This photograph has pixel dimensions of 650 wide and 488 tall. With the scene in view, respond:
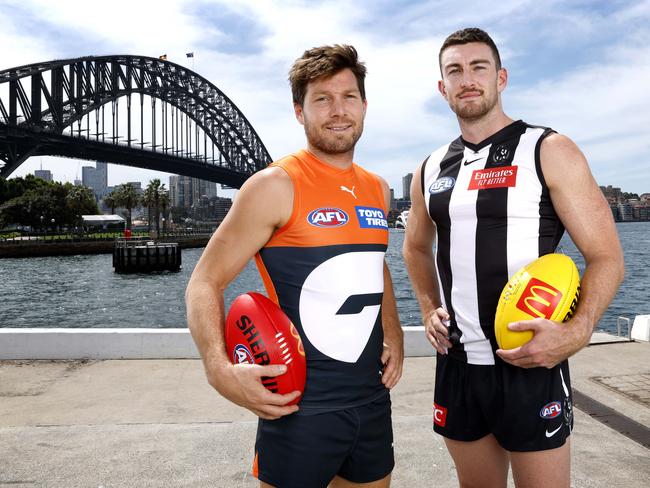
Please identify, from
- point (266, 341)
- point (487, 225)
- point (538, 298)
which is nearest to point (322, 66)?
point (487, 225)

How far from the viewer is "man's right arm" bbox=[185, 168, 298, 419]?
202 cm

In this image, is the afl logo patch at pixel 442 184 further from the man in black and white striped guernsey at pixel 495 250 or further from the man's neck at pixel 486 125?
the man's neck at pixel 486 125

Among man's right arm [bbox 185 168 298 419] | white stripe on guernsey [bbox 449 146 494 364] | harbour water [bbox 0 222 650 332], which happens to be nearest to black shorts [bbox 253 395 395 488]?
man's right arm [bbox 185 168 298 419]

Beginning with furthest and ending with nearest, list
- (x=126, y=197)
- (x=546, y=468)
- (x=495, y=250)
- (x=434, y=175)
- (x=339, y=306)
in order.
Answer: (x=126, y=197), (x=434, y=175), (x=495, y=250), (x=546, y=468), (x=339, y=306)

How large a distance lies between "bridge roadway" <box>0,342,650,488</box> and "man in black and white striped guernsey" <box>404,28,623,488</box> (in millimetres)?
1343

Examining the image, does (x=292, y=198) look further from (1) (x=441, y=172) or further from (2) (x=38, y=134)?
(2) (x=38, y=134)

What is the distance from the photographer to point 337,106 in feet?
7.50

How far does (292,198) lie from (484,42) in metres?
1.22

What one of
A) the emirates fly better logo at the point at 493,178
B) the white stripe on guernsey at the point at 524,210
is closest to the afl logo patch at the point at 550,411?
the white stripe on guernsey at the point at 524,210

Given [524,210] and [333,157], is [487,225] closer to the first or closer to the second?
[524,210]

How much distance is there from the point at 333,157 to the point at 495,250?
846 millimetres

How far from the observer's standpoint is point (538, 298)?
2.10m

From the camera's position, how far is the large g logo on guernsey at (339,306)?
2.21 meters

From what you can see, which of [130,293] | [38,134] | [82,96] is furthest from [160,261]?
[82,96]
